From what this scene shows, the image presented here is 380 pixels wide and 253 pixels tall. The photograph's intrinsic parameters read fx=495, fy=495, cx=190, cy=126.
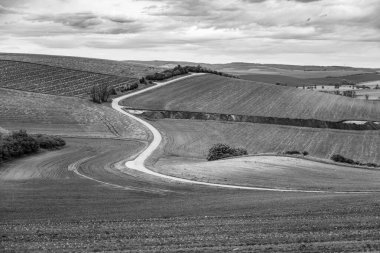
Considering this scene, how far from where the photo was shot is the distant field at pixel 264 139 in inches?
2719

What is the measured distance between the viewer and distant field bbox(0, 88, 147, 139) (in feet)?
246

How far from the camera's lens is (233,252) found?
1916cm

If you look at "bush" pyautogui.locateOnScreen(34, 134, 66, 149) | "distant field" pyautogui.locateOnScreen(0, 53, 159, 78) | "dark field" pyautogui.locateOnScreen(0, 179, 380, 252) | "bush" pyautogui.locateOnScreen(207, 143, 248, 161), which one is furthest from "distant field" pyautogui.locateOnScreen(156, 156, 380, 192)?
"distant field" pyautogui.locateOnScreen(0, 53, 159, 78)

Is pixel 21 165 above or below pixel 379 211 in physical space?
below

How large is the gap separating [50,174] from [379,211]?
2968cm

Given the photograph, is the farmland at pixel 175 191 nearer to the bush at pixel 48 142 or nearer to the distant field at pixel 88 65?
the bush at pixel 48 142

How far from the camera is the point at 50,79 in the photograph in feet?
385

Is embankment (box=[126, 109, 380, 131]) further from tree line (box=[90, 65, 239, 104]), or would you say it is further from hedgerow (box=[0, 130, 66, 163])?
hedgerow (box=[0, 130, 66, 163])

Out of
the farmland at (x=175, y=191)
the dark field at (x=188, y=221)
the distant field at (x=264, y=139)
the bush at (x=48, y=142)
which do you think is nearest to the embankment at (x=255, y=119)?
the distant field at (x=264, y=139)

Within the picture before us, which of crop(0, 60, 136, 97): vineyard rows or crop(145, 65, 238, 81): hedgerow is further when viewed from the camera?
crop(145, 65, 238, 81): hedgerow

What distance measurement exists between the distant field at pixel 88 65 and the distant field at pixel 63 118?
35.4 meters

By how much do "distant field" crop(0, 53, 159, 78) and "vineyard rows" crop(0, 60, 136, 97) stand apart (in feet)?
14.0

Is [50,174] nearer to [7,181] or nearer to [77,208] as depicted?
[7,181]

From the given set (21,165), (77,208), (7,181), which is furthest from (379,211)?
(21,165)
